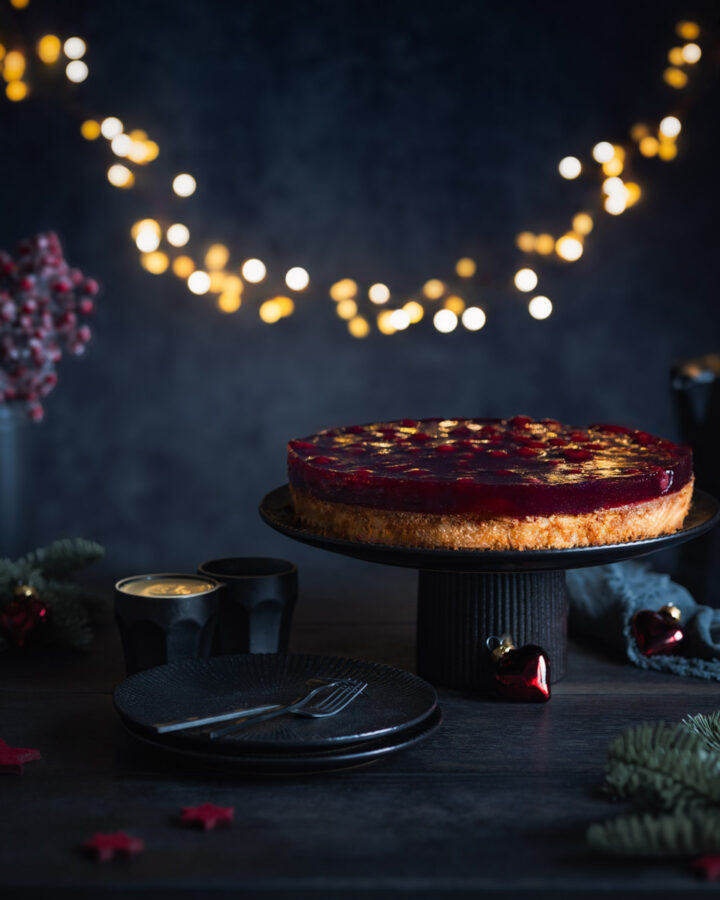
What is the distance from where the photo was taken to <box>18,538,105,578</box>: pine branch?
150 cm

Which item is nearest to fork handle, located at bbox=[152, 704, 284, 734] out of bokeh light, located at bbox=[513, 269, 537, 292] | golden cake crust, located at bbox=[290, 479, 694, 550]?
golden cake crust, located at bbox=[290, 479, 694, 550]

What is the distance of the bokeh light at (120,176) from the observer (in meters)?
2.53

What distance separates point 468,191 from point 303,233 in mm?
427

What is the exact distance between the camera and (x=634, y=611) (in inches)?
53.8

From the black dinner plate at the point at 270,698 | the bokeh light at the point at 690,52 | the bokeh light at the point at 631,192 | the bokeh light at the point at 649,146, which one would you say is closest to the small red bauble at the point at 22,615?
the black dinner plate at the point at 270,698

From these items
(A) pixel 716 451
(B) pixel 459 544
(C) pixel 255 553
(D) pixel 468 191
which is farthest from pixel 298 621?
(D) pixel 468 191

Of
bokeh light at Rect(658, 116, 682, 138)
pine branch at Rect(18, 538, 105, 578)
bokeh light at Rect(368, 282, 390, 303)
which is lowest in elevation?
pine branch at Rect(18, 538, 105, 578)

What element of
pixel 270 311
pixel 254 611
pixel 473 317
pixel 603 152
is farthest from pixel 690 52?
pixel 254 611

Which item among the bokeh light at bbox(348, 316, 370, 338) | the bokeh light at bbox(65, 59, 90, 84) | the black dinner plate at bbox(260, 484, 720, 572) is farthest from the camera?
the bokeh light at bbox(348, 316, 370, 338)

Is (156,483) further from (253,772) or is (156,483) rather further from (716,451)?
(253,772)

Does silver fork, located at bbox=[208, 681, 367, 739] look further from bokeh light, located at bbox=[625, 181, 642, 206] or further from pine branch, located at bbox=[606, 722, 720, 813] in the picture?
bokeh light, located at bbox=[625, 181, 642, 206]

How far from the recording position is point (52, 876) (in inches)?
30.2

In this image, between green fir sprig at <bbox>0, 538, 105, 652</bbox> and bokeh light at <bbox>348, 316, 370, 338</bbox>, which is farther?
bokeh light at <bbox>348, 316, 370, 338</bbox>

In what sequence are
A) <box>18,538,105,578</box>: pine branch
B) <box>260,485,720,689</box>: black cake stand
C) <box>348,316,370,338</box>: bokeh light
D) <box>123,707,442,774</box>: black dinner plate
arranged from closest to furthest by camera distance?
1. <box>123,707,442,774</box>: black dinner plate
2. <box>260,485,720,689</box>: black cake stand
3. <box>18,538,105,578</box>: pine branch
4. <box>348,316,370,338</box>: bokeh light
